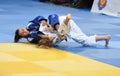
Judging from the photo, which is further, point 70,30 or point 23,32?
point 70,30

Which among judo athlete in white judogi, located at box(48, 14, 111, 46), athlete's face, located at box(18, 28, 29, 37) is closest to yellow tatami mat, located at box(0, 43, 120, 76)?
athlete's face, located at box(18, 28, 29, 37)

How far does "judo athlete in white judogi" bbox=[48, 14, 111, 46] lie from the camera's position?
9.26 metres

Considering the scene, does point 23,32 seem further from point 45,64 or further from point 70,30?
point 45,64

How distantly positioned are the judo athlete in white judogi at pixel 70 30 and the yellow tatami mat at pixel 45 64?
0.63 meters

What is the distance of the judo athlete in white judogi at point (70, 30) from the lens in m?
9.26

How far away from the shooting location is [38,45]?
30.3 ft

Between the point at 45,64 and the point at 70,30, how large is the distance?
2.05 metres

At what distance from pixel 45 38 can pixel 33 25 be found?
71cm

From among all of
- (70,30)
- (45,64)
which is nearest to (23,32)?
(70,30)

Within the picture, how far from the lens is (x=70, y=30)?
9.53 m

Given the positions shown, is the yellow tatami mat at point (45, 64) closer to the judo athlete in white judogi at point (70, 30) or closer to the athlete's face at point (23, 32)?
the athlete's face at point (23, 32)

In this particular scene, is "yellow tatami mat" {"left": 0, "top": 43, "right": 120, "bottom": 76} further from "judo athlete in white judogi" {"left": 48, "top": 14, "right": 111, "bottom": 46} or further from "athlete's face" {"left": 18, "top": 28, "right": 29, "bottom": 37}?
"judo athlete in white judogi" {"left": 48, "top": 14, "right": 111, "bottom": 46}

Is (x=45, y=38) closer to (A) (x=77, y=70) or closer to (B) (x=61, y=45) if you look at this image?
(B) (x=61, y=45)

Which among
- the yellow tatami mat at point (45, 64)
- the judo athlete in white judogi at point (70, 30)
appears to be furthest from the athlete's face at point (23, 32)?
the judo athlete in white judogi at point (70, 30)
